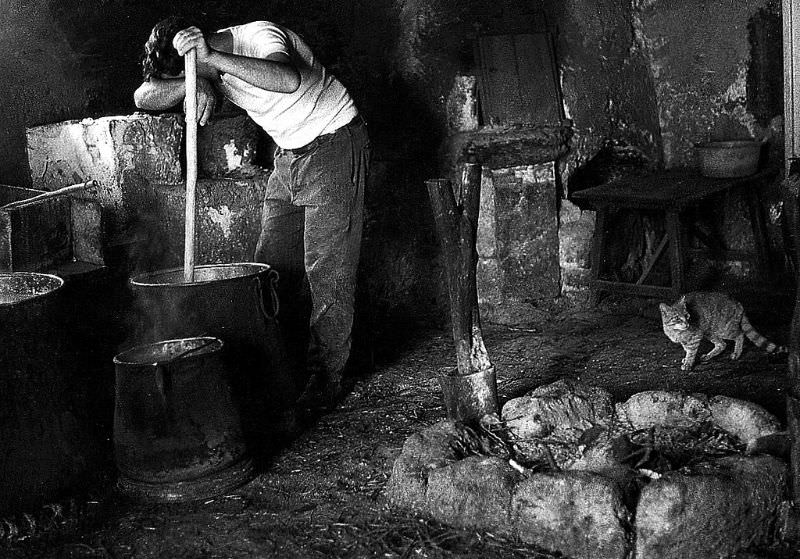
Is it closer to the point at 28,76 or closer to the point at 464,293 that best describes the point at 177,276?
the point at 464,293

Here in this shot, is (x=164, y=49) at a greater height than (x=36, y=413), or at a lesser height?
greater

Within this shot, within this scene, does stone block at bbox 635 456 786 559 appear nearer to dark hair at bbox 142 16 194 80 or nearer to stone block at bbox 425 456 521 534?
stone block at bbox 425 456 521 534

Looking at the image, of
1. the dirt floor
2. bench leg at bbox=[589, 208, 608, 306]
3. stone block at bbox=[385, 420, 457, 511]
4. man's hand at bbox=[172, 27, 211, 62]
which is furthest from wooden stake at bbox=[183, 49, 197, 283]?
bench leg at bbox=[589, 208, 608, 306]

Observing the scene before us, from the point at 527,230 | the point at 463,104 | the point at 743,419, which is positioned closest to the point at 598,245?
the point at 527,230

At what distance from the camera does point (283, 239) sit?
4777 mm

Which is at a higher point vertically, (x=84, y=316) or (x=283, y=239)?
(x=283, y=239)

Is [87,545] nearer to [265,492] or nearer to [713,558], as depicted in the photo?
[265,492]

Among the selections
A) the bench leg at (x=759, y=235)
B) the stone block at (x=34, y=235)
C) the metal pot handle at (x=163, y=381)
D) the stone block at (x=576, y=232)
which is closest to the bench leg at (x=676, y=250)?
the stone block at (x=576, y=232)

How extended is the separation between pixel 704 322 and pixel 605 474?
1.98 metres

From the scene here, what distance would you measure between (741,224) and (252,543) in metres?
4.36

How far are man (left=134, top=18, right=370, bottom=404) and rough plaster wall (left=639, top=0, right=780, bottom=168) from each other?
2.74 meters

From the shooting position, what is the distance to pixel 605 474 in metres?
3.09

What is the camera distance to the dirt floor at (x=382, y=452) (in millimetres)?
3242

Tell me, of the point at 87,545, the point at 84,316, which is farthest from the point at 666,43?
the point at 87,545
